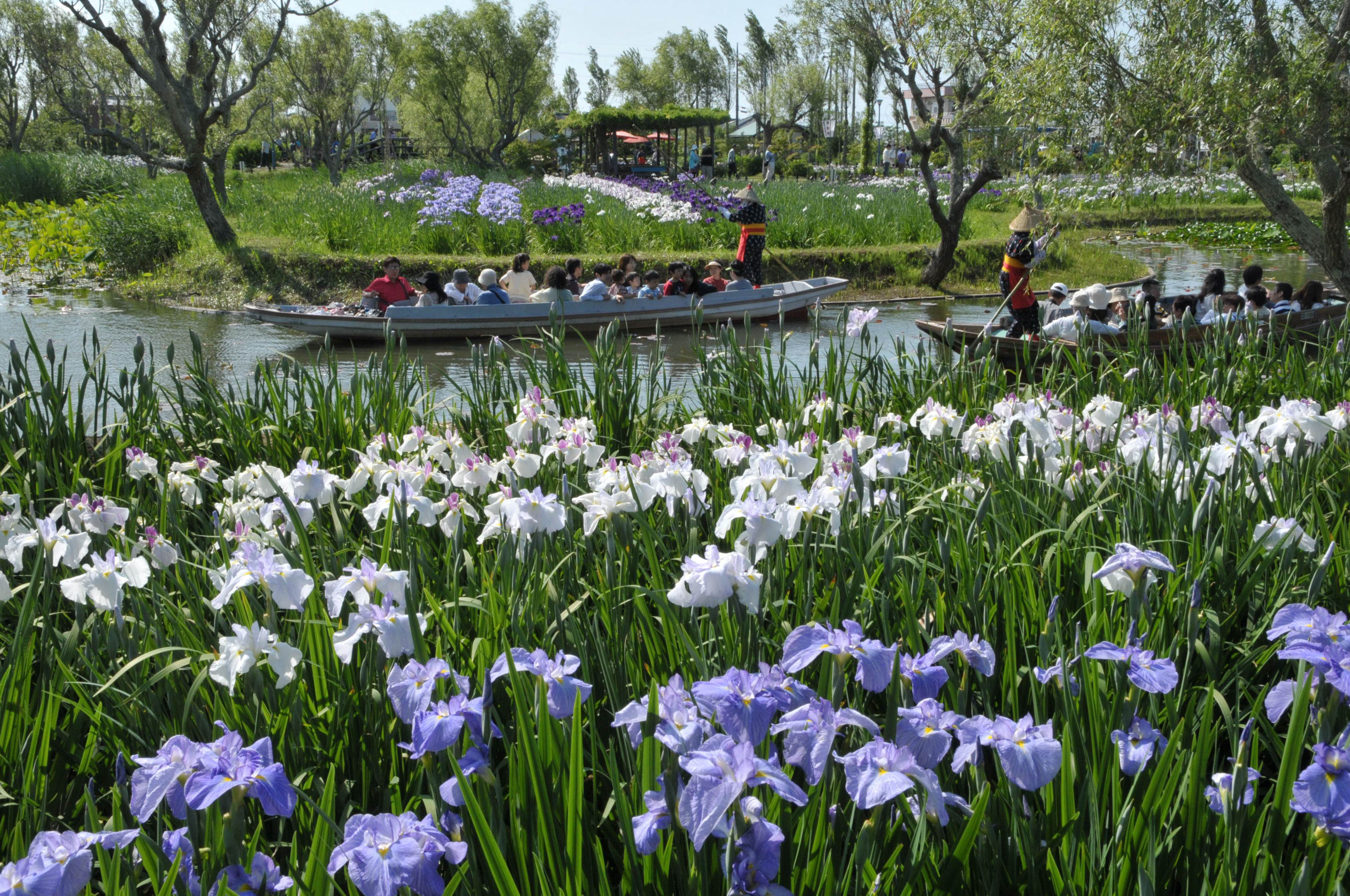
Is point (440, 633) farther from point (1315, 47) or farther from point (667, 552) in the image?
point (1315, 47)

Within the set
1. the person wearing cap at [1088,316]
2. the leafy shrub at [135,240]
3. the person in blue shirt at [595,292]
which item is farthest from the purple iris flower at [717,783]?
the leafy shrub at [135,240]

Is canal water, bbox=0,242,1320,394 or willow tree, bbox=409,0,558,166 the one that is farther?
willow tree, bbox=409,0,558,166

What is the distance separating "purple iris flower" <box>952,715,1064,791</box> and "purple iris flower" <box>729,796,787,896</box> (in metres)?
0.28

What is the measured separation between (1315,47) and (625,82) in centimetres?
5998

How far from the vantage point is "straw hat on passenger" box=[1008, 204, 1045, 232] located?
34.3 feet

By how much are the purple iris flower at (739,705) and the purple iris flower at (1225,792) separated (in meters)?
0.59

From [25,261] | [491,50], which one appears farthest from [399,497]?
[491,50]

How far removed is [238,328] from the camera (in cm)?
1416

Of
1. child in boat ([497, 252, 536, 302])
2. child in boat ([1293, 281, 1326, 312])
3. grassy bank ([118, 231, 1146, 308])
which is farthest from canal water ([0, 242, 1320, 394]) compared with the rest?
child in boat ([1293, 281, 1326, 312])

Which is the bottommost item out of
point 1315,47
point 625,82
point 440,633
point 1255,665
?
point 1255,665

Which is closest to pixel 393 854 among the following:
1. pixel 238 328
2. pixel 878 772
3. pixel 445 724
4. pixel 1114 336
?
pixel 445 724

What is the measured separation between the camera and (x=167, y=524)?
9.34 ft

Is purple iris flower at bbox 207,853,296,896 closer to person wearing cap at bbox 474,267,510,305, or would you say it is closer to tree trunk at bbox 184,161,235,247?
person wearing cap at bbox 474,267,510,305

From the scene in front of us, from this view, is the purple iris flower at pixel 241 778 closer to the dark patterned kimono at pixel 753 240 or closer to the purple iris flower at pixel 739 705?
the purple iris flower at pixel 739 705
